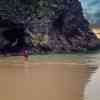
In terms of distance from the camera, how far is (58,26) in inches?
309

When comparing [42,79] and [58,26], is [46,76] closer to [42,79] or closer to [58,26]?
[42,79]

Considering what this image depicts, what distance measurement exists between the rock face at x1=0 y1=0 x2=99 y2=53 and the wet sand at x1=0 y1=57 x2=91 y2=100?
497mm

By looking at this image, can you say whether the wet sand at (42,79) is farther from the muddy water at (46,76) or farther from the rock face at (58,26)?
the rock face at (58,26)

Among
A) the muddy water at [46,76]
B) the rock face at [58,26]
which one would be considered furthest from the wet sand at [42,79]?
the rock face at [58,26]

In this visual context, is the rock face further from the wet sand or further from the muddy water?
the wet sand

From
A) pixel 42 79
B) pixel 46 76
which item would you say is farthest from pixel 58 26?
pixel 42 79

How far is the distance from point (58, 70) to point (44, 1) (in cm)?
179

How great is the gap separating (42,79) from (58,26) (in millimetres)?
2038

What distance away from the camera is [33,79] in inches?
240

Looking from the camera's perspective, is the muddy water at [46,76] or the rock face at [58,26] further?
the rock face at [58,26]

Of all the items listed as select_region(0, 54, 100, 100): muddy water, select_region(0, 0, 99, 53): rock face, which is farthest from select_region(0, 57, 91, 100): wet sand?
select_region(0, 0, 99, 53): rock face

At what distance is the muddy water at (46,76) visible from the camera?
4.80 meters

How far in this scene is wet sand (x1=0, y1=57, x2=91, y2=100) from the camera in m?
4.77

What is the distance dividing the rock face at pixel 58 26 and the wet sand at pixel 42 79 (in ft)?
1.63
